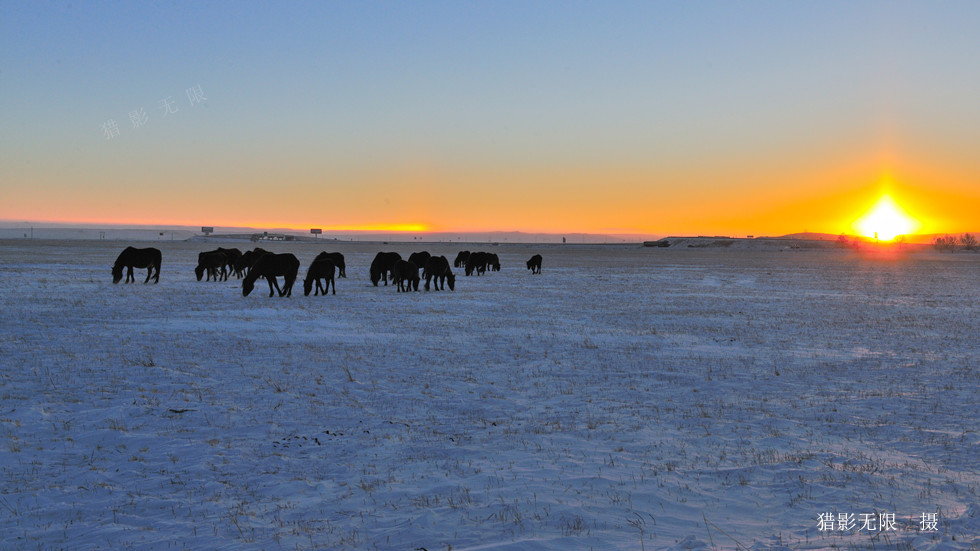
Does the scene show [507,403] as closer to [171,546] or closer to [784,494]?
[784,494]

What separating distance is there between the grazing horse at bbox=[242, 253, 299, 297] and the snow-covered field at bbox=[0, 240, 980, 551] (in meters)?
6.64

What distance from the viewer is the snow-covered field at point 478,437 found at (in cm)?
532

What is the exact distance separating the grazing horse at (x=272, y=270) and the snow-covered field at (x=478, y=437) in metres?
6.64

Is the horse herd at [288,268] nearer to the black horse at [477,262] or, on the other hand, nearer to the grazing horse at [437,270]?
the grazing horse at [437,270]

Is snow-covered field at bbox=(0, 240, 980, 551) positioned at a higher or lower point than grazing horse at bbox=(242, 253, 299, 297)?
lower

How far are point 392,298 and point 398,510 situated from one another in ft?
61.7

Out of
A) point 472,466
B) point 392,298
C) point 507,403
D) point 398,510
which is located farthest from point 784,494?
point 392,298

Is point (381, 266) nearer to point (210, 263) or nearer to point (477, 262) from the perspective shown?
point (210, 263)

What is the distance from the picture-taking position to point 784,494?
19.7 feet

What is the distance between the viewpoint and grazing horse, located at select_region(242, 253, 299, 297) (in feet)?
76.1

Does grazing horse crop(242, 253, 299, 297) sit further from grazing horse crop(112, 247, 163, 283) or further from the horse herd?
grazing horse crop(112, 247, 163, 283)

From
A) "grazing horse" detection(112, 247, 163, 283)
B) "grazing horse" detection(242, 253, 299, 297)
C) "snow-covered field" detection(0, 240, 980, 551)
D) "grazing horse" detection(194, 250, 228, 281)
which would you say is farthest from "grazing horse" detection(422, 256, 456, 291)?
"snow-covered field" detection(0, 240, 980, 551)

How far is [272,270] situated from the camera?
23578 millimetres

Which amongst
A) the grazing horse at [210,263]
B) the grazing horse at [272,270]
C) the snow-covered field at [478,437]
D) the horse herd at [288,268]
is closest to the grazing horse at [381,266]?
the horse herd at [288,268]
